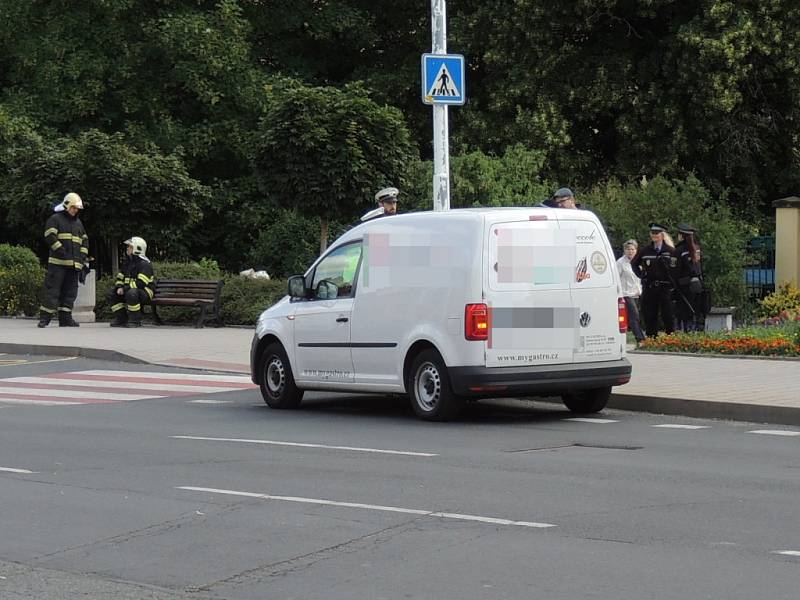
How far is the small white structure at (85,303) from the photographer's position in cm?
2833

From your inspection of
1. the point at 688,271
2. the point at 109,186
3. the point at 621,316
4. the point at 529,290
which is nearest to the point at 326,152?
the point at 109,186

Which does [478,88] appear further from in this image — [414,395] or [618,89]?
[414,395]

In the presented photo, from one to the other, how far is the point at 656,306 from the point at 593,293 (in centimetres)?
845

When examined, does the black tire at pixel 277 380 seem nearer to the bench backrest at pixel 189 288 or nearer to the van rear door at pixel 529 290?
the van rear door at pixel 529 290

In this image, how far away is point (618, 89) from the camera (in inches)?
1419

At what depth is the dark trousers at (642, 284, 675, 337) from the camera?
22.0 metres

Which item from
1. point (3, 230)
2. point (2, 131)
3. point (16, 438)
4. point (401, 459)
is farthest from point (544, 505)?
point (3, 230)

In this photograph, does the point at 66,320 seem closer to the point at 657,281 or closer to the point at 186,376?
the point at 186,376

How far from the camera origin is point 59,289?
1054 inches

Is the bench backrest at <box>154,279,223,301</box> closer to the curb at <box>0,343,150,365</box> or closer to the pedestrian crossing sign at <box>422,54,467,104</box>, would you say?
the curb at <box>0,343,150,365</box>

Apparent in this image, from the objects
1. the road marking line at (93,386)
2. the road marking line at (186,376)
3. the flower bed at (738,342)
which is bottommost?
the road marking line at (93,386)

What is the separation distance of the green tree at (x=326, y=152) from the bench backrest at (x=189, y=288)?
2.90 metres

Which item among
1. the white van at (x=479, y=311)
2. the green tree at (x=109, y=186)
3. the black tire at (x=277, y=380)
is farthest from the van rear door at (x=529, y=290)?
the green tree at (x=109, y=186)

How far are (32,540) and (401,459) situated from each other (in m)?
3.60
